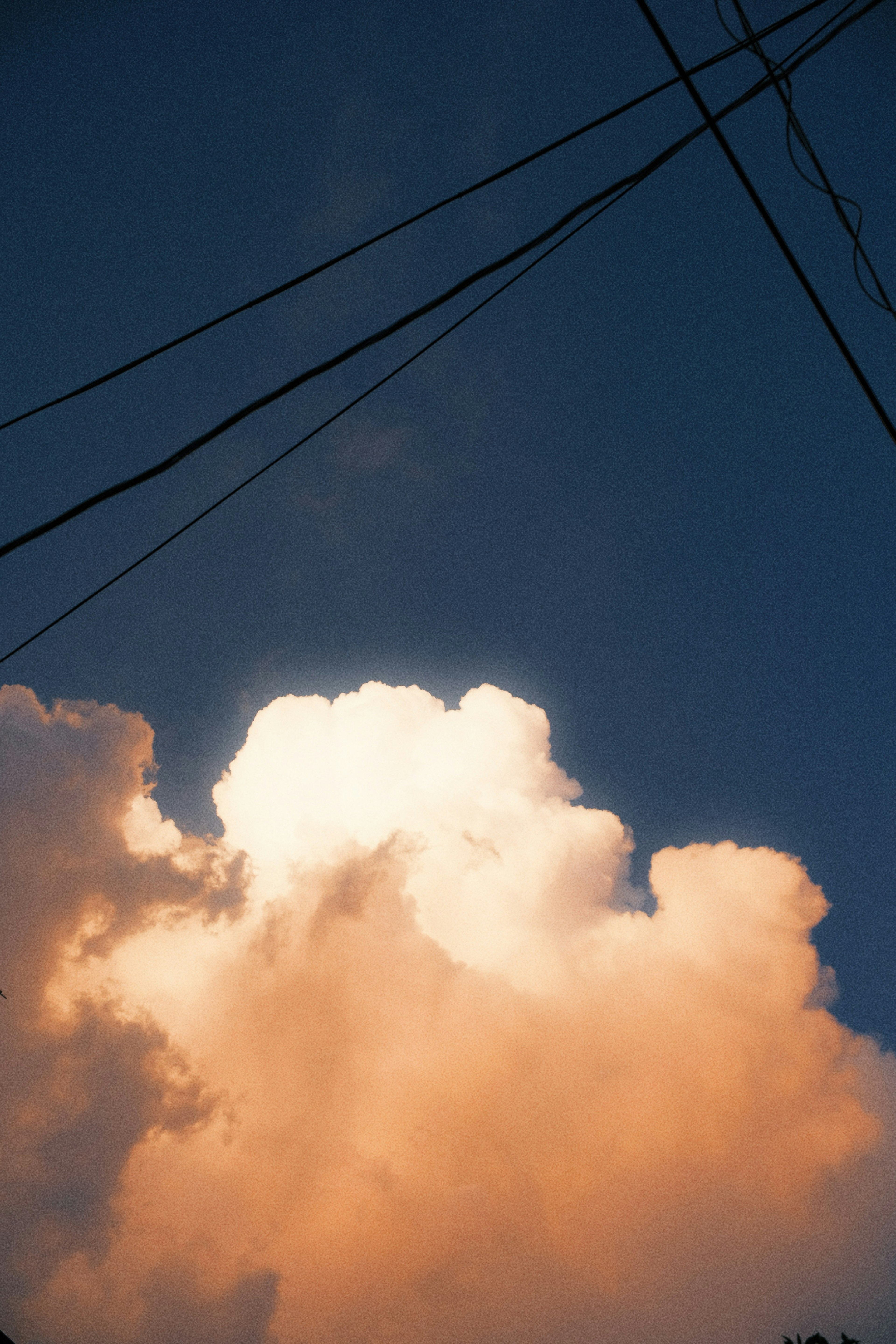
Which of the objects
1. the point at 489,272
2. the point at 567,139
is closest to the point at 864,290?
the point at 567,139

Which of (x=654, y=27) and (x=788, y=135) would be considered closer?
(x=654, y=27)

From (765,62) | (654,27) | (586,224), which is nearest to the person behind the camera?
(654,27)

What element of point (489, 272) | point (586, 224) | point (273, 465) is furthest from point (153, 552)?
point (586, 224)

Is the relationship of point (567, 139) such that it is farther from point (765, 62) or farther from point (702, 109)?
point (765, 62)

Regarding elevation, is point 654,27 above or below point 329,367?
above

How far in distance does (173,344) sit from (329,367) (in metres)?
1.09

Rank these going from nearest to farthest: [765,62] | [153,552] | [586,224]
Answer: [765,62], [586,224], [153,552]

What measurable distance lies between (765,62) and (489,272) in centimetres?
172

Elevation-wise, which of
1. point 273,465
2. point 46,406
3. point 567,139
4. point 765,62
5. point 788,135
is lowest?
point 46,406

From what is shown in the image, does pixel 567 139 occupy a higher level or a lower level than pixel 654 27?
higher

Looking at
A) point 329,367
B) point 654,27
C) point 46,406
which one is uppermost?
point 654,27

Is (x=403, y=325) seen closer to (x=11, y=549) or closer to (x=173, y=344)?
(x=173, y=344)

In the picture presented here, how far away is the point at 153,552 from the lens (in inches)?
162

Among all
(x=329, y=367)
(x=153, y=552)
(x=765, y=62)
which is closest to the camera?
(x=329, y=367)
